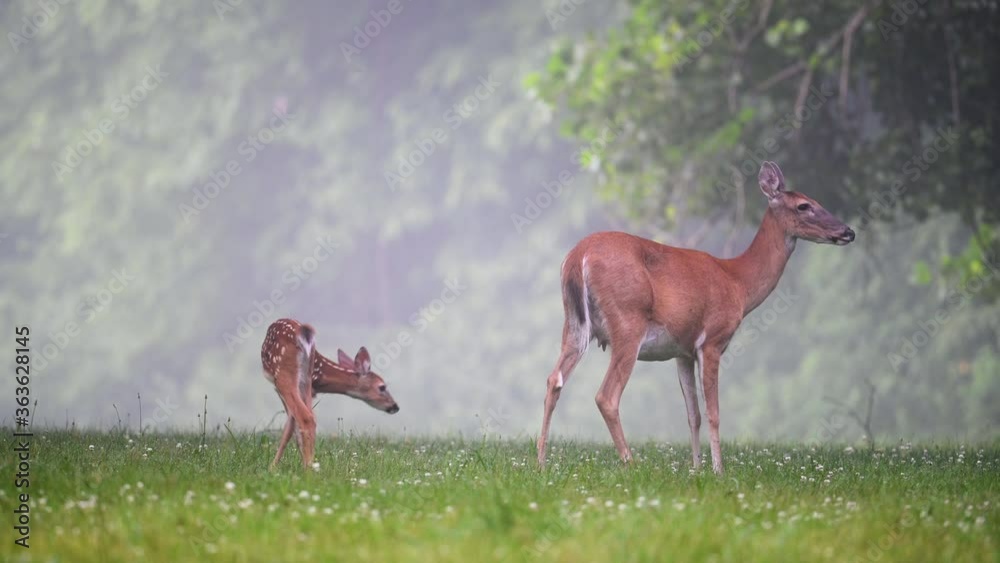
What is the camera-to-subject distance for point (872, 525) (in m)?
6.79

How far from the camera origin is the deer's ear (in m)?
10.7

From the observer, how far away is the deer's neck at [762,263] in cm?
1062

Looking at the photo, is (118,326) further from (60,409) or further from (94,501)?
(94,501)

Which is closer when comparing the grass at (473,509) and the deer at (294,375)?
the grass at (473,509)

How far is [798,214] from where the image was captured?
10727mm

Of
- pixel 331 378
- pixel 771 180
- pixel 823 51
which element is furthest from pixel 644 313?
pixel 823 51

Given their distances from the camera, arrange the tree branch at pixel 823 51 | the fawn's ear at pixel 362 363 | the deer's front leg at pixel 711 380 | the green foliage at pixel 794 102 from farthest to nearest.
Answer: the green foliage at pixel 794 102 < the tree branch at pixel 823 51 < the fawn's ear at pixel 362 363 < the deer's front leg at pixel 711 380

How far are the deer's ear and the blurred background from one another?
42.9 feet

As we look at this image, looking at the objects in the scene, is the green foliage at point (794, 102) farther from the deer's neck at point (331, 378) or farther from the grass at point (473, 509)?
the grass at point (473, 509)

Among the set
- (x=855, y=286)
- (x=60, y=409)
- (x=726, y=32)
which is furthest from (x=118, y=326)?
(x=726, y=32)

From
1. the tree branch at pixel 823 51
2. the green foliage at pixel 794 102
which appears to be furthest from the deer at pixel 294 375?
the tree branch at pixel 823 51

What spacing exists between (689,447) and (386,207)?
31958 millimetres

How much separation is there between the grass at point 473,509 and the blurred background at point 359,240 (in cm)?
1578

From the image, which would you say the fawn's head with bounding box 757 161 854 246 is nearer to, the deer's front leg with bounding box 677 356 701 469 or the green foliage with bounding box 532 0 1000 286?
the deer's front leg with bounding box 677 356 701 469
